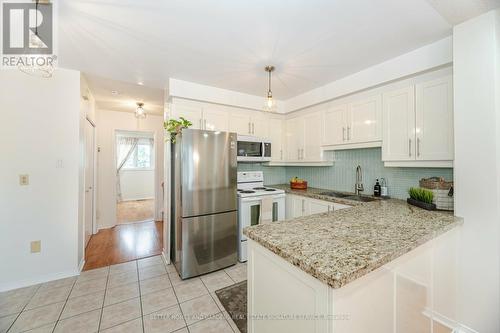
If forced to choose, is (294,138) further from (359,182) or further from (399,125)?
(399,125)

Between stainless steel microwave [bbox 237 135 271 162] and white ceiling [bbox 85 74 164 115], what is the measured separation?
155cm

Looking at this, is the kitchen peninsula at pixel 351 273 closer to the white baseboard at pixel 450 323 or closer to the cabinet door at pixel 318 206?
the white baseboard at pixel 450 323

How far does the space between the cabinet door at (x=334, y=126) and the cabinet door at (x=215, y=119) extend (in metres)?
A: 1.52

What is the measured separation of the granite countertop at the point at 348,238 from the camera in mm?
822

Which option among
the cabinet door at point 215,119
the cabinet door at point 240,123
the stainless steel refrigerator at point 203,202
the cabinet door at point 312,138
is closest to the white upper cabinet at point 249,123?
the cabinet door at point 240,123

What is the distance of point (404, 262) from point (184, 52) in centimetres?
246

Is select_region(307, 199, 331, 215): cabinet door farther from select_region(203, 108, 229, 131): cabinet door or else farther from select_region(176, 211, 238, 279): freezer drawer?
select_region(203, 108, 229, 131): cabinet door

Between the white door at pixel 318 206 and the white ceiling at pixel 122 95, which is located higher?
the white ceiling at pixel 122 95

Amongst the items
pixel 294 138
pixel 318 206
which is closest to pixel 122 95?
pixel 294 138

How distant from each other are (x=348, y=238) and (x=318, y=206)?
1.74 m

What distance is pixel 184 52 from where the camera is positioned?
209cm

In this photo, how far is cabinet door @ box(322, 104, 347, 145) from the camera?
283 cm

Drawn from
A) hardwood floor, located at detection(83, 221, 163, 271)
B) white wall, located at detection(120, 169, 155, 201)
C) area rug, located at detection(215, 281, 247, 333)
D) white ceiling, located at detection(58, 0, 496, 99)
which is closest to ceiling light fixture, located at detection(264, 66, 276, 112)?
white ceiling, located at detection(58, 0, 496, 99)

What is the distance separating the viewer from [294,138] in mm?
3639
